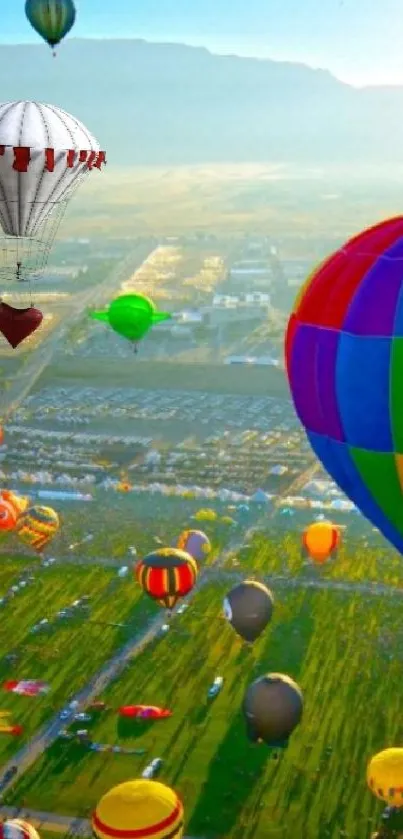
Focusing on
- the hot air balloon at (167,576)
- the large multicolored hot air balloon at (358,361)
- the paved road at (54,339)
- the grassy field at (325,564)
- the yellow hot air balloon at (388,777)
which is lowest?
the paved road at (54,339)

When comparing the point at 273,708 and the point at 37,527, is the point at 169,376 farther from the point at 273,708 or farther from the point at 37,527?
the point at 273,708

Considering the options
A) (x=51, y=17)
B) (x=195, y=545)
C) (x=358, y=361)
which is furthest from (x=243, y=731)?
(x=51, y=17)

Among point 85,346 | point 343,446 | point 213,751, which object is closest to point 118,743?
point 213,751

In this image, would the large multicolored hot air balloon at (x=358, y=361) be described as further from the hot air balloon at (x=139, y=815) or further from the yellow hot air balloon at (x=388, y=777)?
the hot air balloon at (x=139, y=815)

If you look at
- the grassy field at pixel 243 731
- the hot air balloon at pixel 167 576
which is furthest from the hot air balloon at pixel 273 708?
the hot air balloon at pixel 167 576

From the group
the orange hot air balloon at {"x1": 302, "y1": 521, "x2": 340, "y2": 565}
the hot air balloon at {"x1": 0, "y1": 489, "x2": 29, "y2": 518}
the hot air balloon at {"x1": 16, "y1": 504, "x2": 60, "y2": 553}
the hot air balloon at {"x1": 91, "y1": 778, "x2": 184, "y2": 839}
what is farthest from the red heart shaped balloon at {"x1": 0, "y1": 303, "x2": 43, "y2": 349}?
the hot air balloon at {"x1": 91, "y1": 778, "x2": 184, "y2": 839}

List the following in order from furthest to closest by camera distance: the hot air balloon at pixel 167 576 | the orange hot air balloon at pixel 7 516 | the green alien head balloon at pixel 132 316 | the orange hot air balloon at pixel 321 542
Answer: the green alien head balloon at pixel 132 316 < the orange hot air balloon at pixel 7 516 < the orange hot air balloon at pixel 321 542 < the hot air balloon at pixel 167 576

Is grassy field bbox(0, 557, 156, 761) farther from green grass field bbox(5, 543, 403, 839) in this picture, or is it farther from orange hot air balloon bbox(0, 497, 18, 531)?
orange hot air balloon bbox(0, 497, 18, 531)
